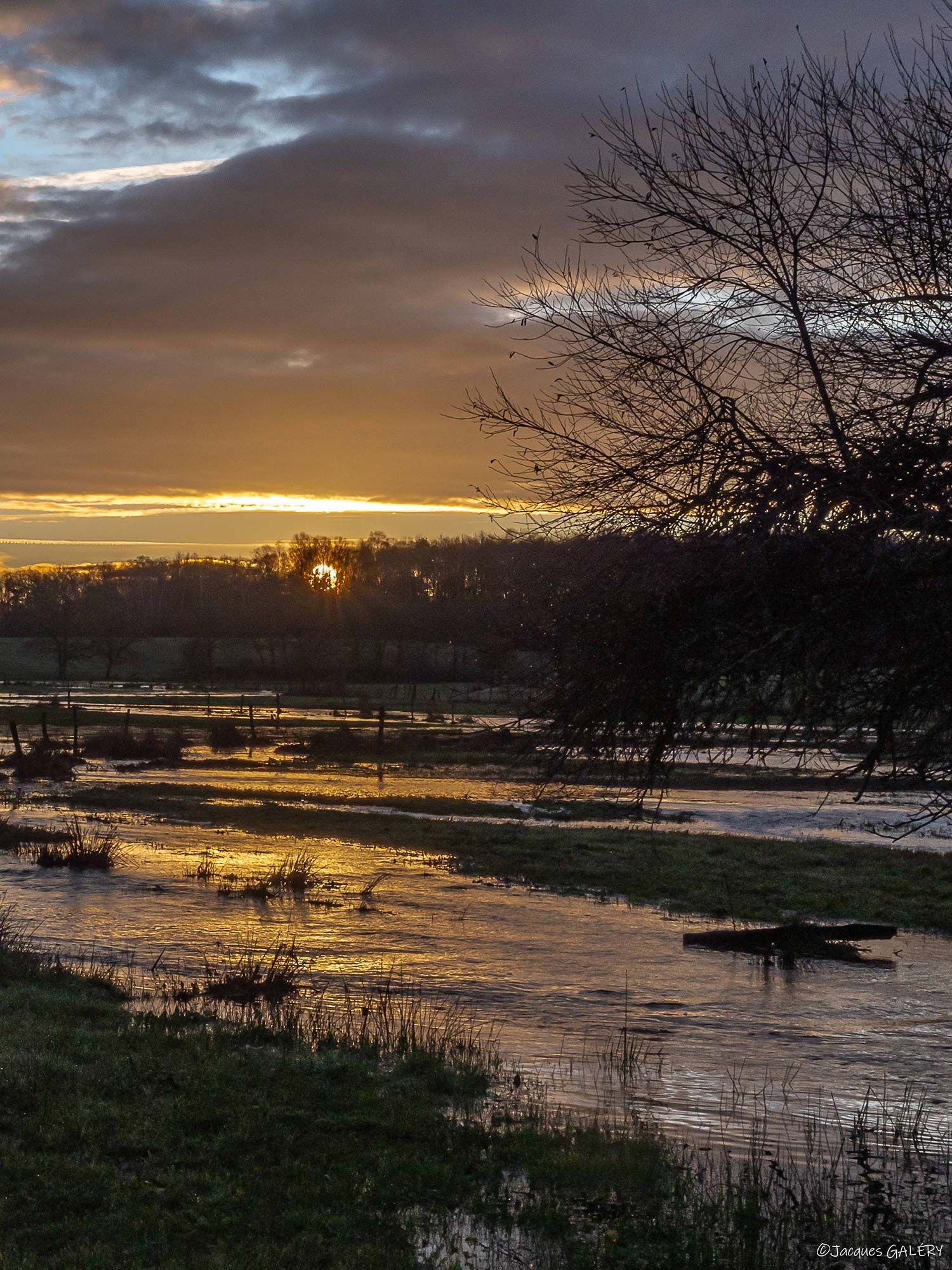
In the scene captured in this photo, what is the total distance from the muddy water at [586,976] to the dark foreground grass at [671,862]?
5.12ft

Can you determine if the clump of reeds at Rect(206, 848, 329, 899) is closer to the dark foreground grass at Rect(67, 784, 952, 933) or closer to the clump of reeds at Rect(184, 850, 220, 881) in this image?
the clump of reeds at Rect(184, 850, 220, 881)

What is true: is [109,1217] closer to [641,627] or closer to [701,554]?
[641,627]

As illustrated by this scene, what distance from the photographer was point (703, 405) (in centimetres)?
841

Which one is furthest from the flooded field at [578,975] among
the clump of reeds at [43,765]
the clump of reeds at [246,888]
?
the clump of reeds at [43,765]

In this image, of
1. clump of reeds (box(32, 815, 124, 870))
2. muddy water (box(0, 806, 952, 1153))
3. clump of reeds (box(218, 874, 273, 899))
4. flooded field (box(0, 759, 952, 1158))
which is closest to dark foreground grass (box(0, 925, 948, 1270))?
flooded field (box(0, 759, 952, 1158))

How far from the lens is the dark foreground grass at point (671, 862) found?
22.2 metres

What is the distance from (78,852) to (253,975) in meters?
11.2

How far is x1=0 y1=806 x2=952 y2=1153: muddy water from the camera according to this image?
1151 centimetres

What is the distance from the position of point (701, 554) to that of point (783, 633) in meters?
0.77

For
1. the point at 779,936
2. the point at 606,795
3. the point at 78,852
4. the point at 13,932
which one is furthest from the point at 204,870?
the point at 606,795

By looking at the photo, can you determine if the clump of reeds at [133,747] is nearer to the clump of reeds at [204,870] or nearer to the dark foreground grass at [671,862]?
the dark foreground grass at [671,862]

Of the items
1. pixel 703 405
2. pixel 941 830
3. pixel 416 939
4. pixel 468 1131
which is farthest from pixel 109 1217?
pixel 941 830

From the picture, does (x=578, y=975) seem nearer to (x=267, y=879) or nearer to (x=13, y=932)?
(x=13, y=932)

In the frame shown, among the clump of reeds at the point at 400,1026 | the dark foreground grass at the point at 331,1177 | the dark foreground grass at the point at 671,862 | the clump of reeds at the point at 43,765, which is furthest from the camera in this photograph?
the clump of reeds at the point at 43,765
